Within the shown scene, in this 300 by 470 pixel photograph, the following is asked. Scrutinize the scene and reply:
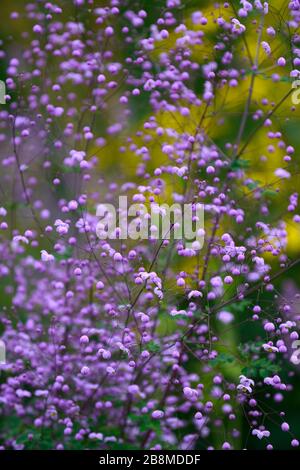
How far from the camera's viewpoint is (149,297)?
11.0ft

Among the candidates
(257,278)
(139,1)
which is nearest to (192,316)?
(257,278)

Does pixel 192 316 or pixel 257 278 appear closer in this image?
pixel 192 316

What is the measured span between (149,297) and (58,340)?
71cm

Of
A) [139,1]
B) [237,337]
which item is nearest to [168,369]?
[237,337]

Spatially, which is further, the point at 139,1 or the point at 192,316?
the point at 139,1

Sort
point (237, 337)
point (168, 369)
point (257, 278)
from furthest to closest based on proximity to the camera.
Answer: point (237, 337), point (168, 369), point (257, 278)

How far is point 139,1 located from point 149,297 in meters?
1.95

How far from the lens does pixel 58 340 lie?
12.2 ft

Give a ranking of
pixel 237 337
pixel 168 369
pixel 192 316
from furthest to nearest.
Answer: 1. pixel 237 337
2. pixel 168 369
3. pixel 192 316

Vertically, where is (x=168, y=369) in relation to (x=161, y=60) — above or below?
below

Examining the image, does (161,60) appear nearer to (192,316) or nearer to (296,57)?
(296,57)

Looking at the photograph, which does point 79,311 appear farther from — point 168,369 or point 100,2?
point 100,2

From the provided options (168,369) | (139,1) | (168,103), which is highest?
(139,1)

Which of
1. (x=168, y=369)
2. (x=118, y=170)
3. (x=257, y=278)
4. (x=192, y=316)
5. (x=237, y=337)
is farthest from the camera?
(x=237, y=337)
